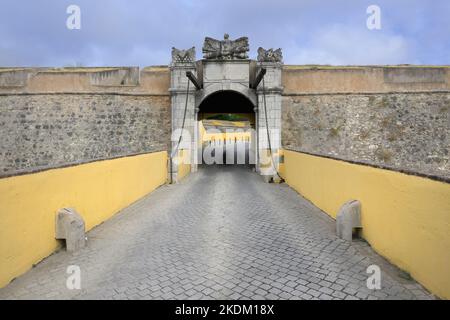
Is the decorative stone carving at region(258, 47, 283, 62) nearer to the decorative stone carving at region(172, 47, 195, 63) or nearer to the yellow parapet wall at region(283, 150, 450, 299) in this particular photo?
the decorative stone carving at region(172, 47, 195, 63)

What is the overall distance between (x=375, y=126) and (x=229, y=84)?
7357 mm

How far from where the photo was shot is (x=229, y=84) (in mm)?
13250

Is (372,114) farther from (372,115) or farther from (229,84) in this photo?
(229,84)

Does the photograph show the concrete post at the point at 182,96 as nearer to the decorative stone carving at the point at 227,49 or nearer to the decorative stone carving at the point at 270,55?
the decorative stone carving at the point at 227,49

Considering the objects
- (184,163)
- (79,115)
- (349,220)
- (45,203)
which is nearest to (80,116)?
(79,115)

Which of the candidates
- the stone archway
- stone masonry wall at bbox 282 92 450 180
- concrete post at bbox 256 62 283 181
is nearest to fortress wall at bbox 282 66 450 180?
stone masonry wall at bbox 282 92 450 180

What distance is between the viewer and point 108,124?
1442 cm

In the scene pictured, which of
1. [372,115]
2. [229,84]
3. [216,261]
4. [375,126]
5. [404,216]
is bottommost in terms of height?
[216,261]

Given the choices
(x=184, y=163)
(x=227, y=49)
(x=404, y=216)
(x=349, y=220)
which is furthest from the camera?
(x=227, y=49)

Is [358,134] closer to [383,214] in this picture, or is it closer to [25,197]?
[383,214]

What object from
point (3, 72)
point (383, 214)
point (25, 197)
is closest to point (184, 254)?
point (25, 197)

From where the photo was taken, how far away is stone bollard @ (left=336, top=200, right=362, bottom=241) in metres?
4.98

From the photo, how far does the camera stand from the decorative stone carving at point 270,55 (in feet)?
41.3

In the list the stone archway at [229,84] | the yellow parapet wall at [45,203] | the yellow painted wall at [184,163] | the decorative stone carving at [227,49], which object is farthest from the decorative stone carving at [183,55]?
the yellow parapet wall at [45,203]
